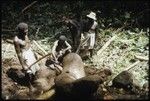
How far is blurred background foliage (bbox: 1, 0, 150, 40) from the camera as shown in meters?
15.3

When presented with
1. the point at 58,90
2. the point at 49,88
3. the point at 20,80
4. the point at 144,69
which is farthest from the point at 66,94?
the point at 144,69

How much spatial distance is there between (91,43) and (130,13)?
3735 mm

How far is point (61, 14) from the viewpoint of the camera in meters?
17.1

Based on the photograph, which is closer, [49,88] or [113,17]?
[49,88]

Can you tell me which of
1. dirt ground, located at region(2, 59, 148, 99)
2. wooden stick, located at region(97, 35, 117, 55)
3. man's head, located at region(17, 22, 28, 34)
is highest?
man's head, located at region(17, 22, 28, 34)

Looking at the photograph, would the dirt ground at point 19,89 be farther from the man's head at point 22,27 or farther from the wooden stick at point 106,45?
the man's head at point 22,27

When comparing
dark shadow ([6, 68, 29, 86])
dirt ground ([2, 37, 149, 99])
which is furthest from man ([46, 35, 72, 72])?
dirt ground ([2, 37, 149, 99])

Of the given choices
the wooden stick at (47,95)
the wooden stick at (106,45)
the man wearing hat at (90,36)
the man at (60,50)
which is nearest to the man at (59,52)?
the man at (60,50)

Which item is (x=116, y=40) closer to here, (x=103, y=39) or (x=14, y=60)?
A: (x=103, y=39)

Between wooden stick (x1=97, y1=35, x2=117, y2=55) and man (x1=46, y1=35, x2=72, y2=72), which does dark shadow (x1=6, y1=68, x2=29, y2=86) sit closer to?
man (x1=46, y1=35, x2=72, y2=72)

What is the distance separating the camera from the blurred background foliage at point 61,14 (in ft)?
50.1

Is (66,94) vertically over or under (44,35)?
under

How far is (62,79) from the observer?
1048 centimetres

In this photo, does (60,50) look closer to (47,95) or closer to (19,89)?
(19,89)
